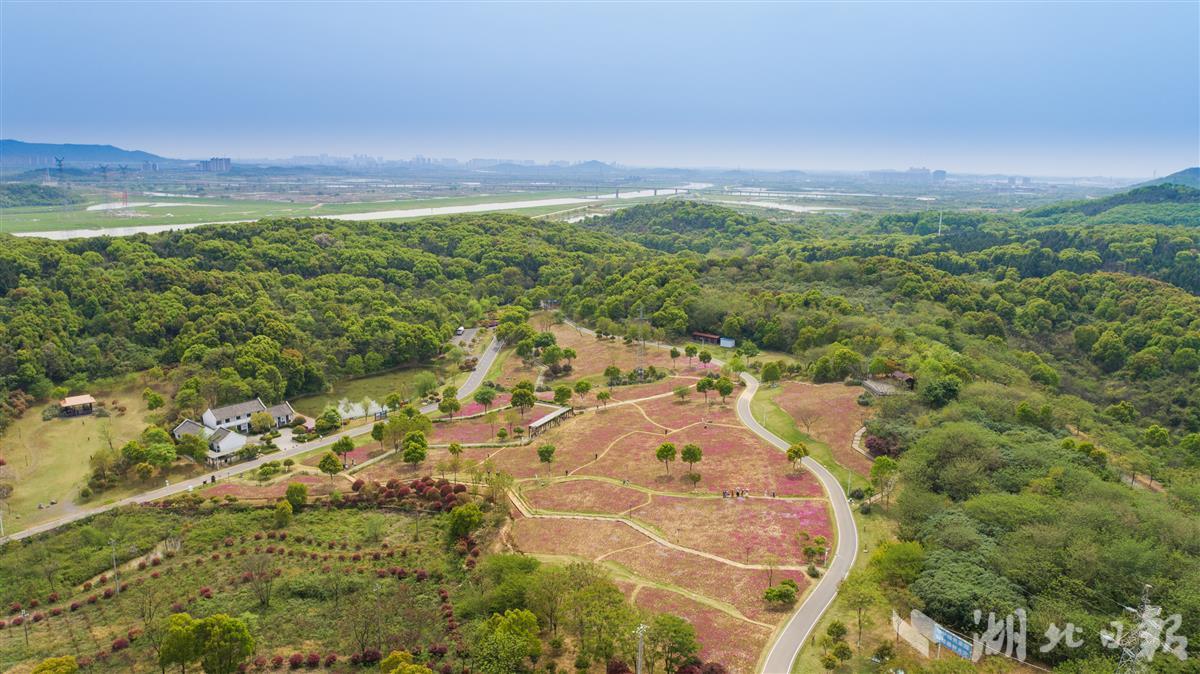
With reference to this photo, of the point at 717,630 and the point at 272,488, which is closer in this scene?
the point at 717,630

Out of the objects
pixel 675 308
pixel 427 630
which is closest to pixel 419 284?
pixel 675 308

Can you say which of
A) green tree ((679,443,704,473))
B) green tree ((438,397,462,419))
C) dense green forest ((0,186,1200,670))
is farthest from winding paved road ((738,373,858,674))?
green tree ((438,397,462,419))

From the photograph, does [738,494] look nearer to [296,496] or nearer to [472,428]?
[472,428]

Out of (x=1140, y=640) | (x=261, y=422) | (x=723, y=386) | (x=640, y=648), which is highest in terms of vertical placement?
(x=1140, y=640)

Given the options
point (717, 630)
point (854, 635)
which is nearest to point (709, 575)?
point (717, 630)

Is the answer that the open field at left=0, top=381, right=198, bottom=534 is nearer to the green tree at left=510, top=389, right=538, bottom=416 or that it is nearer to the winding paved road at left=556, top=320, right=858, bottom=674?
the green tree at left=510, top=389, right=538, bottom=416

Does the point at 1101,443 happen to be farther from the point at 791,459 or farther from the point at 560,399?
the point at 560,399

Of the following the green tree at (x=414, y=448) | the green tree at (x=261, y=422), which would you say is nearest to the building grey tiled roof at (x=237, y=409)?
the green tree at (x=261, y=422)
